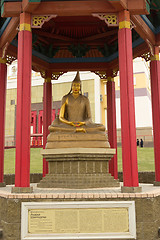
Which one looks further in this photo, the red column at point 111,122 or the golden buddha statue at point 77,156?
the red column at point 111,122

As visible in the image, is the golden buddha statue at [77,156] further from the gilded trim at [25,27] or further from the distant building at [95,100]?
the distant building at [95,100]

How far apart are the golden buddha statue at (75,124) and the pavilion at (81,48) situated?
5.58 feet

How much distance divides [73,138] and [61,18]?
425cm

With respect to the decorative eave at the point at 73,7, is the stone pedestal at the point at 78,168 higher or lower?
lower

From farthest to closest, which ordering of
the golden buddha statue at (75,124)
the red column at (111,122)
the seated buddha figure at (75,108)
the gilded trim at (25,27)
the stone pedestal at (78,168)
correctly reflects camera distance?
1. the red column at (111,122)
2. the seated buddha figure at (75,108)
3. the golden buddha statue at (75,124)
4. the stone pedestal at (78,168)
5. the gilded trim at (25,27)

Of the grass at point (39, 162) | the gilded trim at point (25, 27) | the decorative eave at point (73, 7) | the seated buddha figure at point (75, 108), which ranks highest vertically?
the decorative eave at point (73, 7)

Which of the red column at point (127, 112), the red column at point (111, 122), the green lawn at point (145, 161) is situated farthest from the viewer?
the green lawn at point (145, 161)

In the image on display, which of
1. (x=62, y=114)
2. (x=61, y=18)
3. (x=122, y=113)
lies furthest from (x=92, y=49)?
(x=122, y=113)

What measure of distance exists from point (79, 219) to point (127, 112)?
276cm

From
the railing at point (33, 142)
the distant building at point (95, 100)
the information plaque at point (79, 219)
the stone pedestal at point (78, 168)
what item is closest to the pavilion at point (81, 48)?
the information plaque at point (79, 219)

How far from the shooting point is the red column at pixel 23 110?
21.2 ft

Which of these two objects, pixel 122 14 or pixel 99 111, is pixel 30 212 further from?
pixel 99 111

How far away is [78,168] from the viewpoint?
25.8 ft

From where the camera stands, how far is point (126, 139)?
659cm
